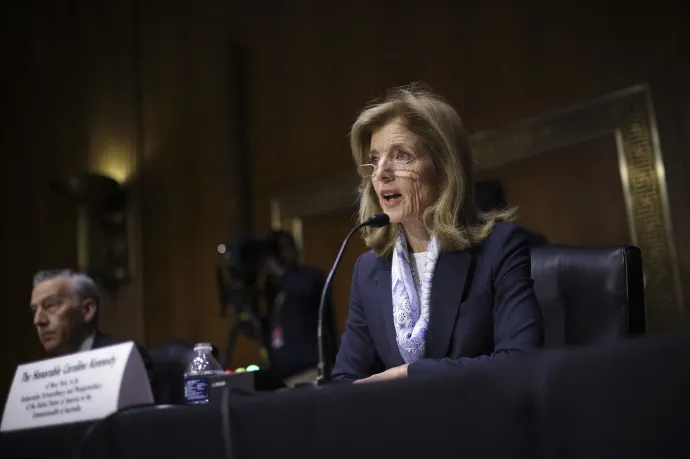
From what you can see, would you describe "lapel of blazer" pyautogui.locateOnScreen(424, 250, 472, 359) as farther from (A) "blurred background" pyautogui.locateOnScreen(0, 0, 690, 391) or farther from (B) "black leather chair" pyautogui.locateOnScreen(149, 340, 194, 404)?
(B) "black leather chair" pyautogui.locateOnScreen(149, 340, 194, 404)

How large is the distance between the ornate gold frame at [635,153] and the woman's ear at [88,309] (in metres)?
1.98

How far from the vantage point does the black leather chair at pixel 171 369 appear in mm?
2561

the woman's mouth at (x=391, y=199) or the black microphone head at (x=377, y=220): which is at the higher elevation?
the woman's mouth at (x=391, y=199)

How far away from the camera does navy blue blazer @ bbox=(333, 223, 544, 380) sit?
153 centimetres

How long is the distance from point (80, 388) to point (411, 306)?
0.76 m

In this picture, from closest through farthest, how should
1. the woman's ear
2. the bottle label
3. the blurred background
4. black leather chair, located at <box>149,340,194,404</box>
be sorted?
the bottle label → black leather chair, located at <box>149,340,194,404</box> → the woman's ear → the blurred background

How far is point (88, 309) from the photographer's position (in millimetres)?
2693

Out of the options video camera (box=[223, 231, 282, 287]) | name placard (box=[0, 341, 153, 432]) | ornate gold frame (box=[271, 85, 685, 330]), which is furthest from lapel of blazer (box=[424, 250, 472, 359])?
video camera (box=[223, 231, 282, 287])

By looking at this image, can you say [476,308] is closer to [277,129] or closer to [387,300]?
[387,300]

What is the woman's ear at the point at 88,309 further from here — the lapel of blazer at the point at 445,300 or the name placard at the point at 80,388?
the lapel of blazer at the point at 445,300

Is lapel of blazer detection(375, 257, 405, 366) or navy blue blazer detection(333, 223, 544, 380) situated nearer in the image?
navy blue blazer detection(333, 223, 544, 380)

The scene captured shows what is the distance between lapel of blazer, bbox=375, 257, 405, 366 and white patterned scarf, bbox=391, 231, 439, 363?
0.06 feet

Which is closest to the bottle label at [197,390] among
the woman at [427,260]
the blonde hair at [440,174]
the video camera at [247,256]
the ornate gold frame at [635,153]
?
the woman at [427,260]

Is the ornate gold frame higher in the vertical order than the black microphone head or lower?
higher
